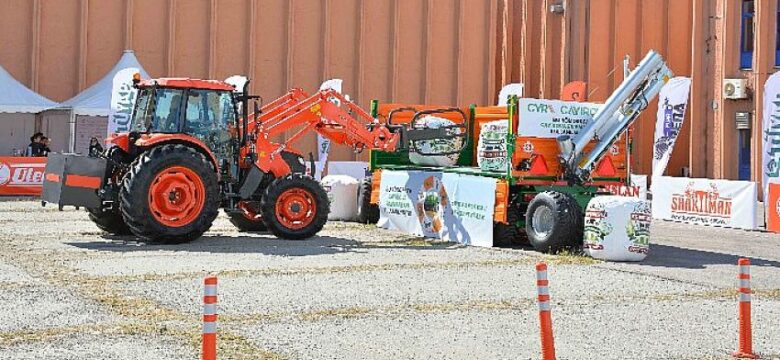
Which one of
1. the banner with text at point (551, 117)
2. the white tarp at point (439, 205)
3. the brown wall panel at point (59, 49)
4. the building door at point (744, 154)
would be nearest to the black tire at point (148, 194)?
the white tarp at point (439, 205)

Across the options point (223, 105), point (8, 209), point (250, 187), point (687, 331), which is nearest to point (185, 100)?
point (223, 105)

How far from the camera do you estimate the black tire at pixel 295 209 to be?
16672 mm

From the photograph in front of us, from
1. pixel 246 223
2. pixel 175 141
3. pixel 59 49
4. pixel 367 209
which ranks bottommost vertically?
pixel 246 223

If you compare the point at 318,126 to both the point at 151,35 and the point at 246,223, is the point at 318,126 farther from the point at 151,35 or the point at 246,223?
the point at 151,35

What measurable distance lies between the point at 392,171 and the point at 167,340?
37.9 ft

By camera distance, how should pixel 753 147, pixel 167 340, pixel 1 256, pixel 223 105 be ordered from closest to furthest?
1. pixel 167 340
2. pixel 1 256
3. pixel 223 105
4. pixel 753 147

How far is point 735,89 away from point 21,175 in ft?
61.6

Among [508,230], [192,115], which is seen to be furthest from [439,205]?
[192,115]

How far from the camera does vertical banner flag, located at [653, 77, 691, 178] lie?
84.0 feet

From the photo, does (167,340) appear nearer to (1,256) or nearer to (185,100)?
(1,256)

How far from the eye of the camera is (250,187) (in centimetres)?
1683

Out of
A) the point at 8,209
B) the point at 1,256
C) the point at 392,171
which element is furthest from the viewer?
the point at 8,209

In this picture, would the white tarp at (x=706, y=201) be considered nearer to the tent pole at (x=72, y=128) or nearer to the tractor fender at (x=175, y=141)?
the tractor fender at (x=175, y=141)

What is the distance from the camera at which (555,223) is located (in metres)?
15.4
